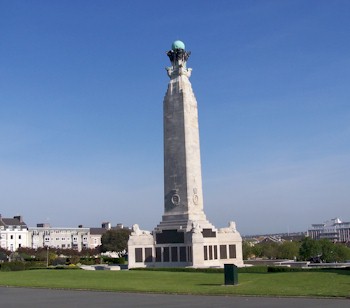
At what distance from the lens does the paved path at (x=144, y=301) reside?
21859 mm

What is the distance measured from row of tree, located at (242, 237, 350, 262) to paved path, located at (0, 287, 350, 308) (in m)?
70.6

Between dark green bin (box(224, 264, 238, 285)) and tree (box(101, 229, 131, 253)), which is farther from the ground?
tree (box(101, 229, 131, 253))

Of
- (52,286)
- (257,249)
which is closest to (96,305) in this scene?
(52,286)

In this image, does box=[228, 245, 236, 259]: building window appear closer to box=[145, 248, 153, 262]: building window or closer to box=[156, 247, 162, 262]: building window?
box=[156, 247, 162, 262]: building window

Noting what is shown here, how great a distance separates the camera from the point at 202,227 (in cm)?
5994

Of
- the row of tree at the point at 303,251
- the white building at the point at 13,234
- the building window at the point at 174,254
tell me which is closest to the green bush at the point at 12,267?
the building window at the point at 174,254

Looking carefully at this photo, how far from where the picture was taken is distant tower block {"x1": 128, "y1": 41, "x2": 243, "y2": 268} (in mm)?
59344

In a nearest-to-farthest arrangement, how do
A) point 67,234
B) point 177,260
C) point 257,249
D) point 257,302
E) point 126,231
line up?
point 257,302
point 177,260
point 257,249
point 126,231
point 67,234

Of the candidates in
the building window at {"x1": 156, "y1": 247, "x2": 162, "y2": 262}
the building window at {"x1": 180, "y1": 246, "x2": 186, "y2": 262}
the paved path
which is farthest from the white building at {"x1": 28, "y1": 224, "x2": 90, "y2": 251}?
the paved path

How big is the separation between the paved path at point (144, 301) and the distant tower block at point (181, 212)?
3154 cm

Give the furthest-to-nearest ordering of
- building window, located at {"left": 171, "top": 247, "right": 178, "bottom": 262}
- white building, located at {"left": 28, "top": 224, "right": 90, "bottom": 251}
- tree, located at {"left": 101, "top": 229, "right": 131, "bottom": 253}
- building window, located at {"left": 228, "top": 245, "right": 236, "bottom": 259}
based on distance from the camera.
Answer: white building, located at {"left": 28, "top": 224, "right": 90, "bottom": 251}, tree, located at {"left": 101, "top": 229, "right": 131, "bottom": 253}, building window, located at {"left": 228, "top": 245, "right": 236, "bottom": 259}, building window, located at {"left": 171, "top": 247, "right": 178, "bottom": 262}

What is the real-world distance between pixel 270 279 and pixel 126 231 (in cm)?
9186

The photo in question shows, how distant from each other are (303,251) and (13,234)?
87.7m

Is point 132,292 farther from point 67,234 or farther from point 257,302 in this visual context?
point 67,234
